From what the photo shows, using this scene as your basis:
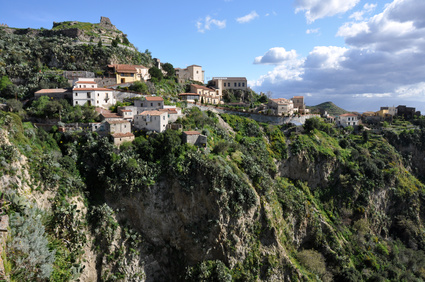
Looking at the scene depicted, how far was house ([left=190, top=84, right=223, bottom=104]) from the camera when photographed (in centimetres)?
6093

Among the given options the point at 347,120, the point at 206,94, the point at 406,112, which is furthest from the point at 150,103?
the point at 406,112

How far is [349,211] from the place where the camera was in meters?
46.8

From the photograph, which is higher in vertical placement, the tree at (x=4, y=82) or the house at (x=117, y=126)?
the tree at (x=4, y=82)

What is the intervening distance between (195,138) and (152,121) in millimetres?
6410

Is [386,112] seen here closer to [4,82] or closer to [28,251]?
[28,251]

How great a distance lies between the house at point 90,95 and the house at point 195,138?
15.4 m

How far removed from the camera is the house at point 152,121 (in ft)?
122

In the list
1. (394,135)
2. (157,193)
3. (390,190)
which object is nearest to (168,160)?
(157,193)

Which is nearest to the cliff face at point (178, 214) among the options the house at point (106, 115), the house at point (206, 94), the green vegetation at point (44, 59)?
the house at point (106, 115)

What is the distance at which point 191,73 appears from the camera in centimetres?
7456

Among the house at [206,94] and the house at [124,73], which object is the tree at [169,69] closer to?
the house at [206,94]

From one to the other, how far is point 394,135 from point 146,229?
200ft

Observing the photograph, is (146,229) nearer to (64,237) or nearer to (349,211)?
(64,237)

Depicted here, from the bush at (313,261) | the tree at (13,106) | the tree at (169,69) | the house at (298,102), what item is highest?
the tree at (169,69)
